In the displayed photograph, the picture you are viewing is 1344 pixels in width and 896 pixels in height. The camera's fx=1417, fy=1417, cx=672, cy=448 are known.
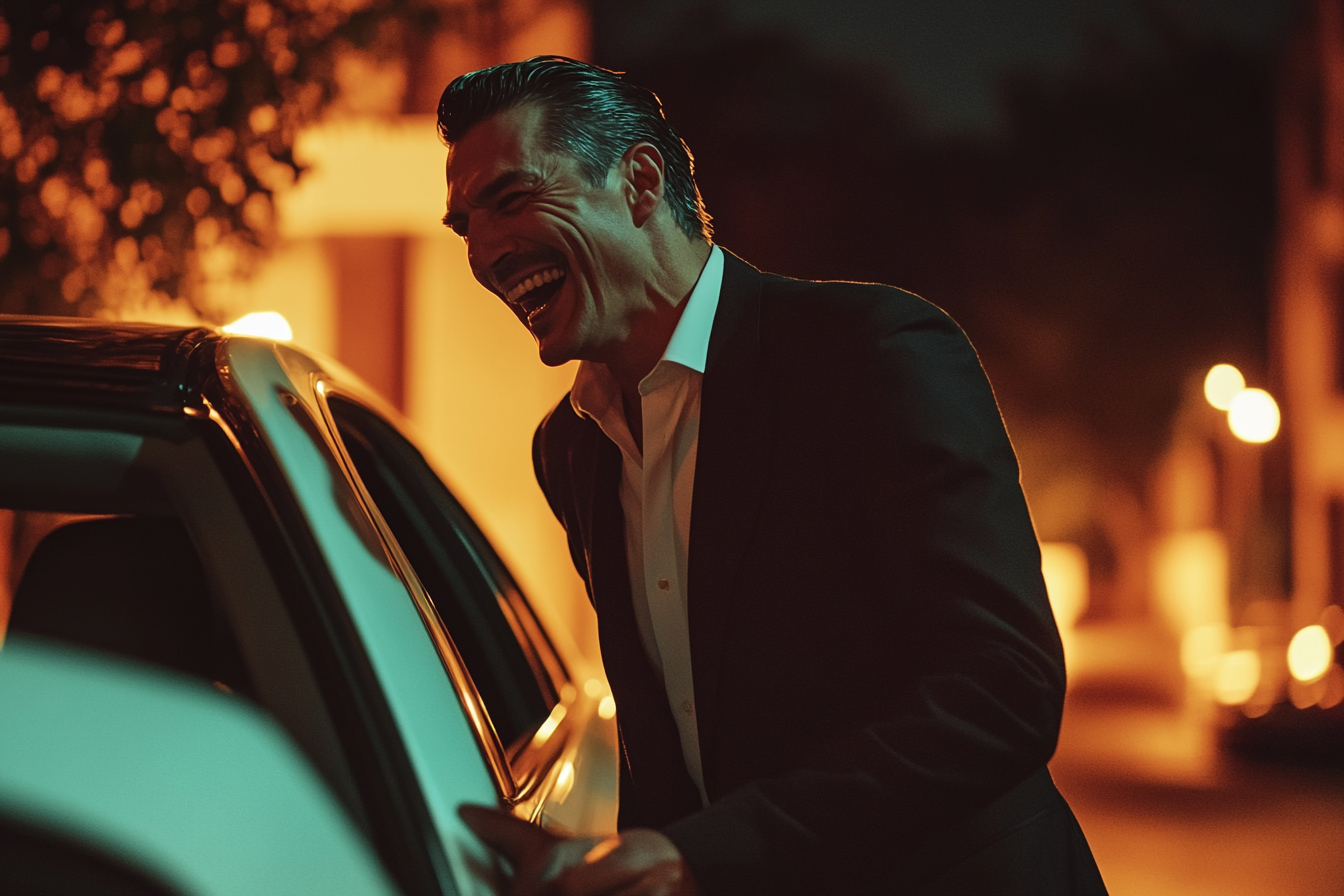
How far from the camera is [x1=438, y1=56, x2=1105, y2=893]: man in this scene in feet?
4.59

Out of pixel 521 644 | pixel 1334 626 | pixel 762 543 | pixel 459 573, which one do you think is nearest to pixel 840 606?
pixel 762 543

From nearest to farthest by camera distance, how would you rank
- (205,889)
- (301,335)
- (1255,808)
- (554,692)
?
(205,889) → (554,692) → (301,335) → (1255,808)

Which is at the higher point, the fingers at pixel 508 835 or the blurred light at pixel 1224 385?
the fingers at pixel 508 835

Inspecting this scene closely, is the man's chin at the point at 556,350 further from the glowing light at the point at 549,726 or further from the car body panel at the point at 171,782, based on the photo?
the car body panel at the point at 171,782

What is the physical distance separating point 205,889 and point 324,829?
0.10 m

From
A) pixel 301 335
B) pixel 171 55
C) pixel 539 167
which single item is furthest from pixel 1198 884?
pixel 539 167

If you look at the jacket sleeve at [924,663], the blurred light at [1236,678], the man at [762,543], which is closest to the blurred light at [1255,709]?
the blurred light at [1236,678]

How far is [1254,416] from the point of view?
21.3 meters

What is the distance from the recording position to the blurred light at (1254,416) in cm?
2109

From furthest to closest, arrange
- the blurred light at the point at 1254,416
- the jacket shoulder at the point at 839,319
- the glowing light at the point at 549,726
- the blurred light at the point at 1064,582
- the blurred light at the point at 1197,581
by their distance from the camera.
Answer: the blurred light at the point at 1197,581
the blurred light at the point at 1064,582
the blurred light at the point at 1254,416
the glowing light at the point at 549,726
the jacket shoulder at the point at 839,319

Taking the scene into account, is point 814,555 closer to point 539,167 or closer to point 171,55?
point 539,167

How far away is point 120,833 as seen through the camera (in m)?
1.04

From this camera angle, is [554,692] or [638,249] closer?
[638,249]

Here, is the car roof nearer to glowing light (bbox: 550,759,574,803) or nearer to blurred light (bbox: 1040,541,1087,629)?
glowing light (bbox: 550,759,574,803)
